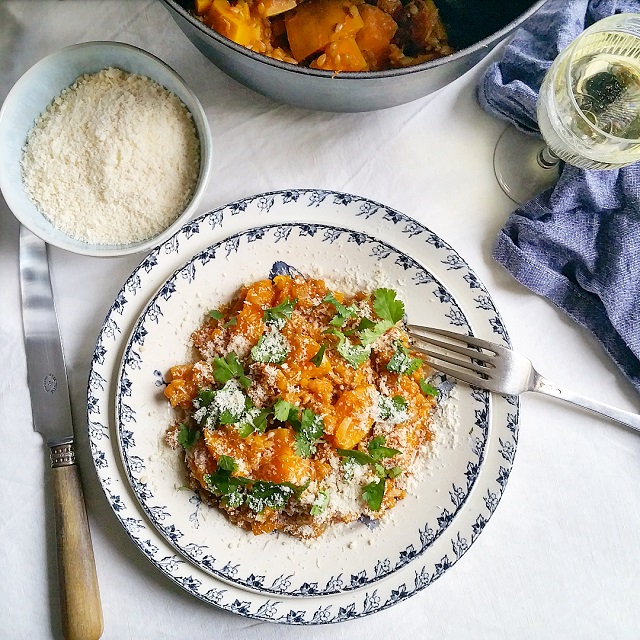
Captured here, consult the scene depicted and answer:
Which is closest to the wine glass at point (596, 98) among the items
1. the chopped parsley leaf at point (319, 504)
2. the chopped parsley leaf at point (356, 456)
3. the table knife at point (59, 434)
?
the chopped parsley leaf at point (356, 456)

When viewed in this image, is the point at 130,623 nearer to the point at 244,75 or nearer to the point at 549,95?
the point at 244,75

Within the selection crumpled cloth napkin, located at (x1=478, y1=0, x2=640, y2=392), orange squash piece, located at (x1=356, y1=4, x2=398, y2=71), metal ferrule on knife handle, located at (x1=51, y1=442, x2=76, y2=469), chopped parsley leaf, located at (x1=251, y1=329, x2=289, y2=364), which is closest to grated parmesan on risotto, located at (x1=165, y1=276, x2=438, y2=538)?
chopped parsley leaf, located at (x1=251, y1=329, x2=289, y2=364)

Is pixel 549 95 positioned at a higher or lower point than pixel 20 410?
higher

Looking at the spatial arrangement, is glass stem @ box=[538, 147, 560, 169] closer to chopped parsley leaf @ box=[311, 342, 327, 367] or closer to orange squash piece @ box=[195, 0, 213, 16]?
chopped parsley leaf @ box=[311, 342, 327, 367]

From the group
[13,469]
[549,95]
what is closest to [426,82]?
[549,95]

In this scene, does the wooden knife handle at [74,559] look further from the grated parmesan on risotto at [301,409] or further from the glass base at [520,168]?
the glass base at [520,168]

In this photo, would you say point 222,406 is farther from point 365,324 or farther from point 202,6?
point 202,6
